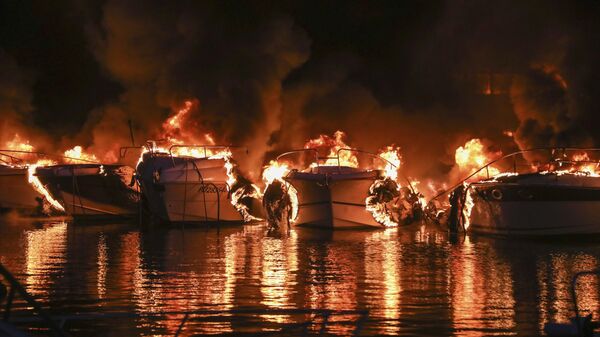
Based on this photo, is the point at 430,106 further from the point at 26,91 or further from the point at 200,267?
the point at 200,267

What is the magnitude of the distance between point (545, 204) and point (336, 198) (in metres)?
6.61

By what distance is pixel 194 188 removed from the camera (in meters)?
32.8

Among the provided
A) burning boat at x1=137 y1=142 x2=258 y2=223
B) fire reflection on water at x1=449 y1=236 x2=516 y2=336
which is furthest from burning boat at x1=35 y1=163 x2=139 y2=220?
fire reflection on water at x1=449 y1=236 x2=516 y2=336

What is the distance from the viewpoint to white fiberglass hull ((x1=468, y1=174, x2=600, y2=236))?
26.2 m

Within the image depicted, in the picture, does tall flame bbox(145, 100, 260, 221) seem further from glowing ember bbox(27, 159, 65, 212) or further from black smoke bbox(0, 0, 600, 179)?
glowing ember bbox(27, 159, 65, 212)

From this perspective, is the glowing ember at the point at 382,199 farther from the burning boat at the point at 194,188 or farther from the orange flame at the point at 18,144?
the orange flame at the point at 18,144

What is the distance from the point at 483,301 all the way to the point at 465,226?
1319 cm

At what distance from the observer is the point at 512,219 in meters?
27.6

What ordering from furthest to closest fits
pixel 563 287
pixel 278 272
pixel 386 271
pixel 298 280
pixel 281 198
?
pixel 281 198 → pixel 386 271 → pixel 278 272 → pixel 298 280 → pixel 563 287

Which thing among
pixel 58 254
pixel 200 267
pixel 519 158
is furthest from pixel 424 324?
pixel 519 158

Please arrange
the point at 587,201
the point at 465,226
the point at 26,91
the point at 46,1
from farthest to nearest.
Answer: the point at 46,1 → the point at 26,91 → the point at 465,226 → the point at 587,201

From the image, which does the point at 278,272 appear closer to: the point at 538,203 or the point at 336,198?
the point at 538,203

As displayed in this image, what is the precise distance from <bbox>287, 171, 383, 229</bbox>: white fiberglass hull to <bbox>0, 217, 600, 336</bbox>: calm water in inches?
45.2

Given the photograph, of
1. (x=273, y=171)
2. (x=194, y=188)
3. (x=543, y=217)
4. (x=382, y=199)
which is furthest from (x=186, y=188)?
(x=543, y=217)
